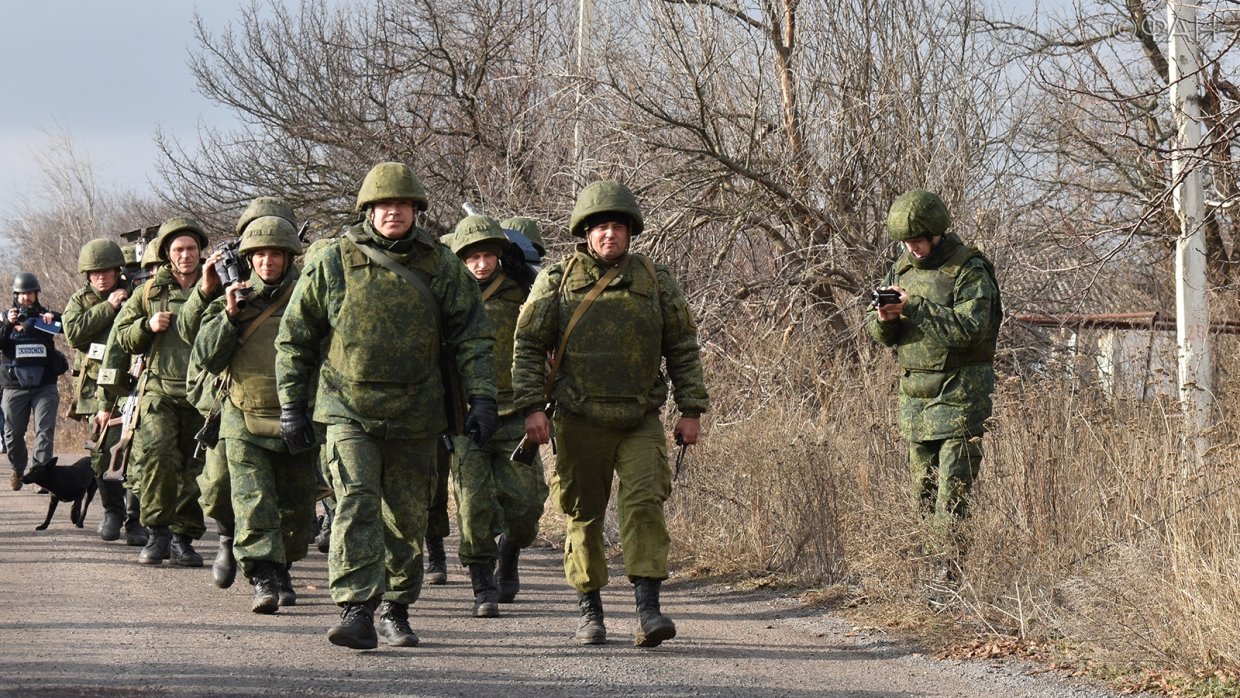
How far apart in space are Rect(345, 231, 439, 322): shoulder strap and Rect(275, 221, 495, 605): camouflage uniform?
0.02m

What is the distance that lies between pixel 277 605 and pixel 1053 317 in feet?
21.3

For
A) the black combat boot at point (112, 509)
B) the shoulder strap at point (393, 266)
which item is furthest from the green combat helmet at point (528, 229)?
the black combat boot at point (112, 509)

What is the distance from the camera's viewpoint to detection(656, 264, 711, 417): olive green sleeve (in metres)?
7.71

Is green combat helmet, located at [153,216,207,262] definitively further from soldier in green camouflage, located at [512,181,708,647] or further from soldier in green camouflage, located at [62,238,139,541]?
soldier in green camouflage, located at [512,181,708,647]

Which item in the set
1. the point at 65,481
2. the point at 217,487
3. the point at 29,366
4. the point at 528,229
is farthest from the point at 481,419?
the point at 29,366

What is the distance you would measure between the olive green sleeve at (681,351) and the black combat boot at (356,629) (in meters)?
1.71

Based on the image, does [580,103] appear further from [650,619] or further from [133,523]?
[650,619]

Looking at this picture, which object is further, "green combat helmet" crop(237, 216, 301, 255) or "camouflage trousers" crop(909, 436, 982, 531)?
"green combat helmet" crop(237, 216, 301, 255)

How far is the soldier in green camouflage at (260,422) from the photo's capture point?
8484 mm

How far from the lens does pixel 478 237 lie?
362 inches

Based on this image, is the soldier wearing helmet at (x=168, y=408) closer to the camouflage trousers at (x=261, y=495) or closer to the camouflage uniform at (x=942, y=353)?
the camouflage trousers at (x=261, y=495)

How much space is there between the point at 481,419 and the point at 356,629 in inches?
40.8

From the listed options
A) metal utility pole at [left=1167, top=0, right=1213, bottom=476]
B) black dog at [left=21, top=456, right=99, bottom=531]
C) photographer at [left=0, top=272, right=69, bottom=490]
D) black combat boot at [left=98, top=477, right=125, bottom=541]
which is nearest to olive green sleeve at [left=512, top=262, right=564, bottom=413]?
metal utility pole at [left=1167, top=0, right=1213, bottom=476]

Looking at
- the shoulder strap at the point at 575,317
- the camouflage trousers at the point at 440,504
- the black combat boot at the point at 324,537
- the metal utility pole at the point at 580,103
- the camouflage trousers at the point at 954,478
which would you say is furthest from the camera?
the metal utility pole at the point at 580,103
